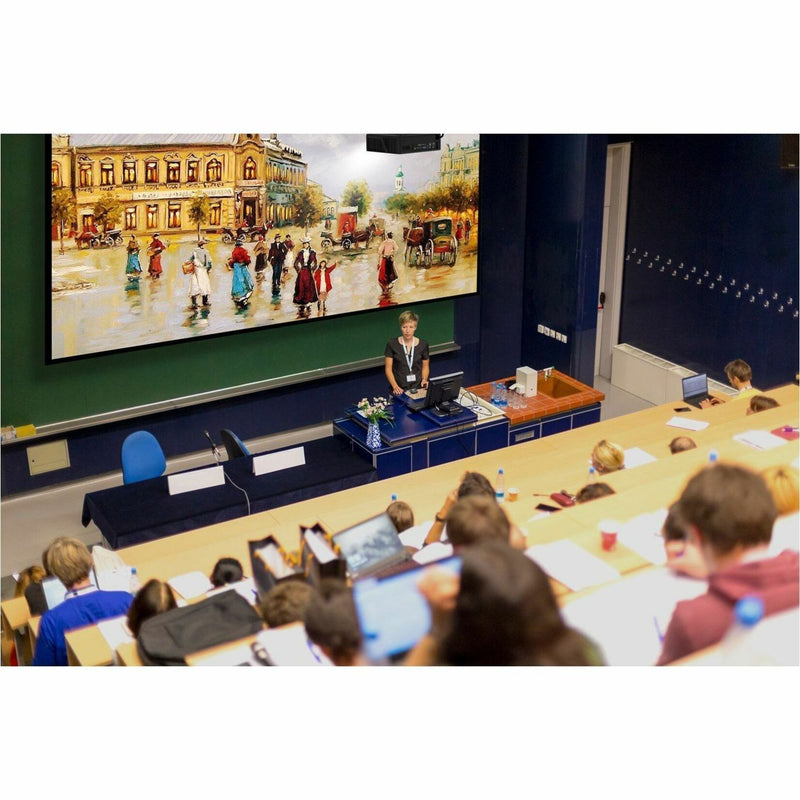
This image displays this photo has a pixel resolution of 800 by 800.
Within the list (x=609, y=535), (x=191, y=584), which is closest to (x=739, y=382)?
(x=609, y=535)

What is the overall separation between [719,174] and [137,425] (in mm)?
5446

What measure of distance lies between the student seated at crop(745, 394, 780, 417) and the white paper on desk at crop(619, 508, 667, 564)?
236 centimetres

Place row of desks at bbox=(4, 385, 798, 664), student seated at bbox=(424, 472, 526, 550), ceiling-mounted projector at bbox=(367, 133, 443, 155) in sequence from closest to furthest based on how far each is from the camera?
row of desks at bbox=(4, 385, 798, 664)
student seated at bbox=(424, 472, 526, 550)
ceiling-mounted projector at bbox=(367, 133, 443, 155)

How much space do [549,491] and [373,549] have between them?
6.05ft

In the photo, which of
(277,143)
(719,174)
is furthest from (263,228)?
(719,174)

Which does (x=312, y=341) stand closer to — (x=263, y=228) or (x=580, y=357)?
(x=263, y=228)

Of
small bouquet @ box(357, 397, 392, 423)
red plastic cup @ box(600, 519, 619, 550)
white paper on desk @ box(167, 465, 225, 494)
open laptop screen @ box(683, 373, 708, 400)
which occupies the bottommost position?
white paper on desk @ box(167, 465, 225, 494)

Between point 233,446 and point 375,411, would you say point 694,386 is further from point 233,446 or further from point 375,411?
point 233,446

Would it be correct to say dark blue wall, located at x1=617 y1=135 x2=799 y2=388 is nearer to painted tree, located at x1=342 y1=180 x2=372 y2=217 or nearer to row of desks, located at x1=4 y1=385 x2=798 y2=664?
row of desks, located at x1=4 y1=385 x2=798 y2=664

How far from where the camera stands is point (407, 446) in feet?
26.2

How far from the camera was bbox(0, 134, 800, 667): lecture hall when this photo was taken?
13.6 ft

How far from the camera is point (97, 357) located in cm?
823

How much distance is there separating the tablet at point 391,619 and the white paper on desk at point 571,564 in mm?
551

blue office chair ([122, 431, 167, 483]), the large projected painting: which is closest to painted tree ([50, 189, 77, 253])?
the large projected painting
